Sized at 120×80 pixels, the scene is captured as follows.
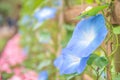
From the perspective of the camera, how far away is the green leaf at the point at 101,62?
0.83 metres

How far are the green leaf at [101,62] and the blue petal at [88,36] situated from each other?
0.06 metres

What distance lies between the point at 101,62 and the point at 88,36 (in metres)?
0.07

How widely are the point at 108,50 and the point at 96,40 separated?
9 cm

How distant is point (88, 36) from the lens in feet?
2.63

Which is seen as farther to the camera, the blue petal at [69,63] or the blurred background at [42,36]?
the blurred background at [42,36]

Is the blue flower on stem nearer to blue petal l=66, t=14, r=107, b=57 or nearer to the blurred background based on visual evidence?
blue petal l=66, t=14, r=107, b=57

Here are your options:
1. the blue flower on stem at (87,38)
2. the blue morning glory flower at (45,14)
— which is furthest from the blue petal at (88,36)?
the blue morning glory flower at (45,14)

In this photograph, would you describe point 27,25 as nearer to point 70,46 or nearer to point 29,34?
point 29,34

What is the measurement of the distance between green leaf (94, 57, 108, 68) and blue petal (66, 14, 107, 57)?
0.06 meters

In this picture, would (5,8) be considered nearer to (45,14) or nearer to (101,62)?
(45,14)

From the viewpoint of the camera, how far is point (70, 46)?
0.81 m

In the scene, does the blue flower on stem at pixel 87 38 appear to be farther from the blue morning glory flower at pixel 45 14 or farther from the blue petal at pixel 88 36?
the blue morning glory flower at pixel 45 14

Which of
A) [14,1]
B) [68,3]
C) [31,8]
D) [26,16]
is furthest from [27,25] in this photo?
[14,1]

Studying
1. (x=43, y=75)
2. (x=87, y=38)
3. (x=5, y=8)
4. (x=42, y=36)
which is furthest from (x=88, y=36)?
(x=5, y=8)
